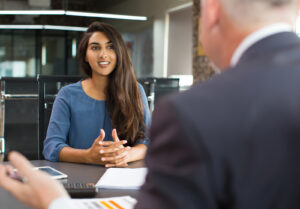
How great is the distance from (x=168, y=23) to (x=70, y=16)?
175 centimetres

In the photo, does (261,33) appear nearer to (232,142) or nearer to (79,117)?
(232,142)

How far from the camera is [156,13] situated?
21.8 ft

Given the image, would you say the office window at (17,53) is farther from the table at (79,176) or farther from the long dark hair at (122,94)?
the table at (79,176)

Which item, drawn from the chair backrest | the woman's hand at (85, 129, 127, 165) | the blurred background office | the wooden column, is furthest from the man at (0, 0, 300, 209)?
the blurred background office

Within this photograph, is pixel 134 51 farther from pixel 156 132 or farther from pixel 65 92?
pixel 156 132

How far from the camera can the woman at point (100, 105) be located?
173 centimetres

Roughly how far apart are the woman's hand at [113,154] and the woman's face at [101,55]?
54 cm

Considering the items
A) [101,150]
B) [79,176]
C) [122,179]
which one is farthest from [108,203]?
[101,150]

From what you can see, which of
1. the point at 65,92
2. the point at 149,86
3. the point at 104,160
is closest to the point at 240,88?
the point at 104,160

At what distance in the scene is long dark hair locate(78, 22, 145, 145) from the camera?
1.80 m

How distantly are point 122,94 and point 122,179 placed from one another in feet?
2.25

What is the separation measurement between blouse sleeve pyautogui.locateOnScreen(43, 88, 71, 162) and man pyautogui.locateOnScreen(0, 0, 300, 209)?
3.95 ft

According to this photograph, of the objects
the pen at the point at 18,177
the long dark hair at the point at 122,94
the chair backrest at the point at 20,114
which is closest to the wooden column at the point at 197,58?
the chair backrest at the point at 20,114

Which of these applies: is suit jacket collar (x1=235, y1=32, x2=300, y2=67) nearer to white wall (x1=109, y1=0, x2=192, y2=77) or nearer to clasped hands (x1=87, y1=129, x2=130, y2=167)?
clasped hands (x1=87, y1=129, x2=130, y2=167)
